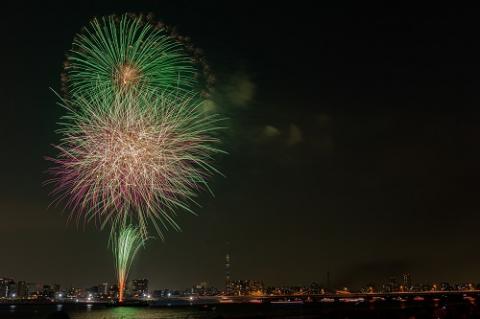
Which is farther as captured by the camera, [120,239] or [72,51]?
[120,239]

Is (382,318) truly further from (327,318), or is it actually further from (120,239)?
(120,239)

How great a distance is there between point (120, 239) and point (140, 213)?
2059cm

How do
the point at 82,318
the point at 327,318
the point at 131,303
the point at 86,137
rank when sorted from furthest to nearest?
the point at 131,303, the point at 82,318, the point at 327,318, the point at 86,137

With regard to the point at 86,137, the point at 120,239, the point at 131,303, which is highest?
the point at 86,137

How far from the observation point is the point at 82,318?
108688mm

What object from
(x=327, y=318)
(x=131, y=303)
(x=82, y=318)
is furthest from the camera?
(x=131, y=303)

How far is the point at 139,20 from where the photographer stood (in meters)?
29.9

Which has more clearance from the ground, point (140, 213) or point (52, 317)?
point (140, 213)

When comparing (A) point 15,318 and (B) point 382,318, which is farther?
(A) point 15,318

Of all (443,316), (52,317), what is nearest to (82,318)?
(443,316)

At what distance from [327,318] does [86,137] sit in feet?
129

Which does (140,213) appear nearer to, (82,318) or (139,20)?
(139,20)

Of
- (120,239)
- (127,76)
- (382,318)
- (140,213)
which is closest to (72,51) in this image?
(127,76)

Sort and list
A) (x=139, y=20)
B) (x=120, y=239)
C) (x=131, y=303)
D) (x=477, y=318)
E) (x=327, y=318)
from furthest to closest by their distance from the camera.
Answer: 1. (x=131, y=303)
2. (x=327, y=318)
3. (x=477, y=318)
4. (x=120, y=239)
5. (x=139, y=20)
